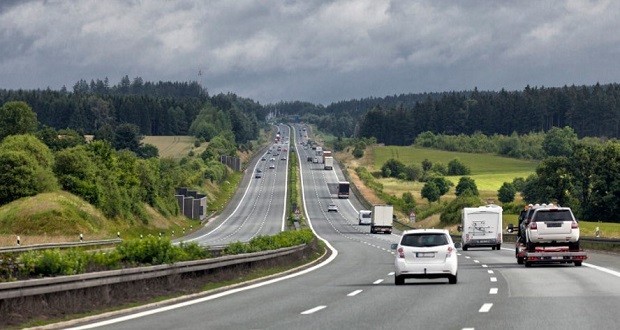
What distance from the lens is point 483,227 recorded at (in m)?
65.9

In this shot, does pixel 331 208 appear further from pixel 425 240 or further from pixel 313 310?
pixel 313 310

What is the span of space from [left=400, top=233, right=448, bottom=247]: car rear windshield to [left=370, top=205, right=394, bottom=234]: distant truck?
8022 centimetres

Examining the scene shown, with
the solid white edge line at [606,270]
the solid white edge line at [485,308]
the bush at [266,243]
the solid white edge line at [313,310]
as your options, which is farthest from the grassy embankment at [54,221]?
the solid white edge line at [485,308]

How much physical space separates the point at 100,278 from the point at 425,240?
1186cm

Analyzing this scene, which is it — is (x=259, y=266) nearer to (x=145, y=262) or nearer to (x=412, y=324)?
(x=145, y=262)

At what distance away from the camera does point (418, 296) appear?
26875 millimetres

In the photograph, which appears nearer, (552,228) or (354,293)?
(354,293)

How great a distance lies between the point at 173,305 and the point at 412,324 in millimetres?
6845

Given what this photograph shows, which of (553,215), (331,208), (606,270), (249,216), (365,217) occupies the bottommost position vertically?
(249,216)

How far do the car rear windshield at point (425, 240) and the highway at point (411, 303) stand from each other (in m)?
1.16

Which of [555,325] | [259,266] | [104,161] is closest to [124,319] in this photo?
[555,325]

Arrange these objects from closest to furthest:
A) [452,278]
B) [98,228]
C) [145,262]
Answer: [145,262] < [452,278] < [98,228]

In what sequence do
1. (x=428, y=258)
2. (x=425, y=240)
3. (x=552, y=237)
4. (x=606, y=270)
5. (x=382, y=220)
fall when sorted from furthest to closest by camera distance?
(x=382, y=220), (x=552, y=237), (x=606, y=270), (x=425, y=240), (x=428, y=258)

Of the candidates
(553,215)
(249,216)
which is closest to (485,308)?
(553,215)
